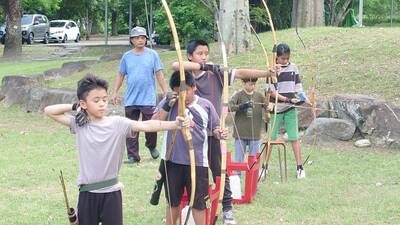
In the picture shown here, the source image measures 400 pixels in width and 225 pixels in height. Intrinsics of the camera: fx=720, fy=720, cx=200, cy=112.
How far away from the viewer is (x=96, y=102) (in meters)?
4.51

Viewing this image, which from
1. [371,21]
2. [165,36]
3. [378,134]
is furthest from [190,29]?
[371,21]

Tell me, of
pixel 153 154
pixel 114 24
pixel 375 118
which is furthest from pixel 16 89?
pixel 114 24

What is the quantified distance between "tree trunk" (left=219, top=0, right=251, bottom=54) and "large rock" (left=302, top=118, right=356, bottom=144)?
6.32m

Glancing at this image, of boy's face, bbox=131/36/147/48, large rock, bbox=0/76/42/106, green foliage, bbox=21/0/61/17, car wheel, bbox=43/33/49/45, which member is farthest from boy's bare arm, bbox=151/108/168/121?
green foliage, bbox=21/0/61/17

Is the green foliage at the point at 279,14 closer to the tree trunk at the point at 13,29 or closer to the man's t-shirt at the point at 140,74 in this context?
the tree trunk at the point at 13,29

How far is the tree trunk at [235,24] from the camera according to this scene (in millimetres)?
16672

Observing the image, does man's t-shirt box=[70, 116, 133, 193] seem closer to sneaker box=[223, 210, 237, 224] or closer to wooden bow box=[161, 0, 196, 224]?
wooden bow box=[161, 0, 196, 224]

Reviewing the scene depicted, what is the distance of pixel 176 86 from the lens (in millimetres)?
5078

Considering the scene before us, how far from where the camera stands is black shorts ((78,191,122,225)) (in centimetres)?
455

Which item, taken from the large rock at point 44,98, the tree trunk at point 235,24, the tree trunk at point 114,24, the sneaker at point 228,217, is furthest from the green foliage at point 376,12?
the sneaker at point 228,217

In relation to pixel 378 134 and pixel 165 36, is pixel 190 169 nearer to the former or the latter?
pixel 378 134

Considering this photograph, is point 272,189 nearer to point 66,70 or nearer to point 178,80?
point 178,80

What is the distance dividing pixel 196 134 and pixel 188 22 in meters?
23.0

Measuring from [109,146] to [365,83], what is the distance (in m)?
9.33
